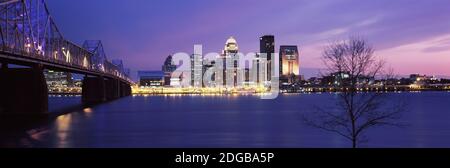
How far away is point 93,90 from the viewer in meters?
117

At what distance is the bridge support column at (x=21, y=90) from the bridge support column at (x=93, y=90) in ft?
183

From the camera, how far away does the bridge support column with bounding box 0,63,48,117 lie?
5622 centimetres

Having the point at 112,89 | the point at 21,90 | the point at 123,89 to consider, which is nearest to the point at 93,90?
the point at 112,89

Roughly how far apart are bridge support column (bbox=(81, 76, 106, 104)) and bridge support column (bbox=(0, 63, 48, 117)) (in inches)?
2196

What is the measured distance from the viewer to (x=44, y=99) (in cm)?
5966

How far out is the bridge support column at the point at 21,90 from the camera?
56.2 m

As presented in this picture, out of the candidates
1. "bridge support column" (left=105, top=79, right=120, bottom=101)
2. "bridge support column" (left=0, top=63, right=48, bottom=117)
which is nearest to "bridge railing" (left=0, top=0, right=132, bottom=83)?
"bridge support column" (left=0, top=63, right=48, bottom=117)

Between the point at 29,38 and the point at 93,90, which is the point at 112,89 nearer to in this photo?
the point at 93,90

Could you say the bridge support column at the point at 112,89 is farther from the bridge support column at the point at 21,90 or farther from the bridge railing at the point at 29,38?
the bridge support column at the point at 21,90

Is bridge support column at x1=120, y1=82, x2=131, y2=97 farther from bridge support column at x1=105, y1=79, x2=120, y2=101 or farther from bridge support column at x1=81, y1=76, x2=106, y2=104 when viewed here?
bridge support column at x1=81, y1=76, x2=106, y2=104

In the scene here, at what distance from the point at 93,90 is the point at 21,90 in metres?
60.0

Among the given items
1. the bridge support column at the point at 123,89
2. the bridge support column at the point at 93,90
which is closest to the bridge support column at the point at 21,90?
the bridge support column at the point at 93,90
